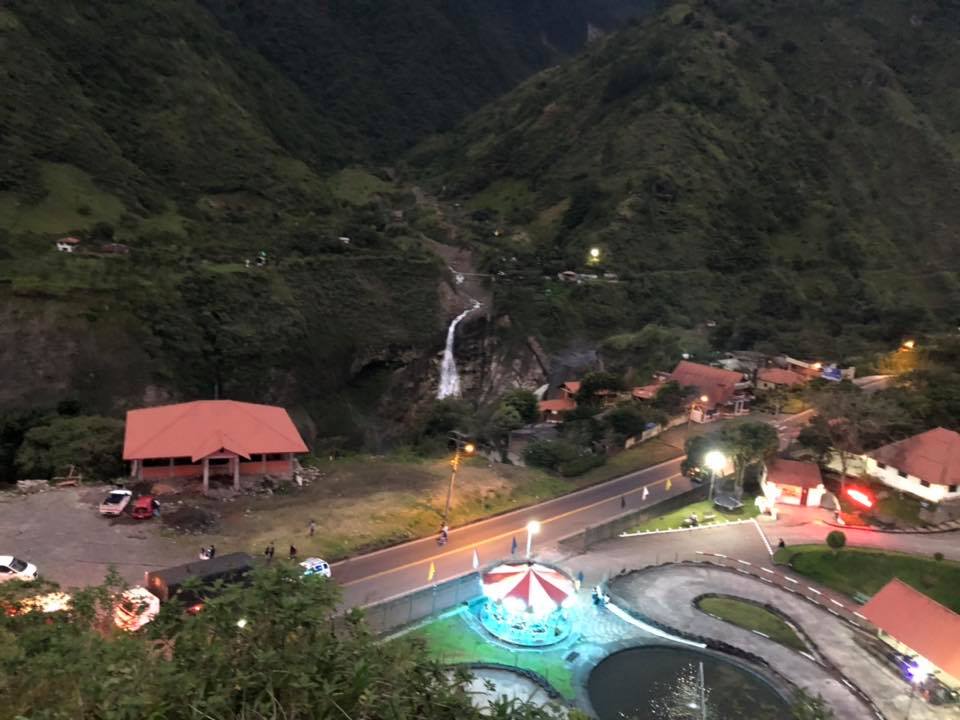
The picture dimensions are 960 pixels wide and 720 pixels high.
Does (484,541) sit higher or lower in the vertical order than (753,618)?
higher

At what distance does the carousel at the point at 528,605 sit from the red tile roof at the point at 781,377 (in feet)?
146

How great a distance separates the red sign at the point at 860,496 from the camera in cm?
4022

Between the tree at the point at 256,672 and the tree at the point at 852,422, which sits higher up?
the tree at the point at 256,672

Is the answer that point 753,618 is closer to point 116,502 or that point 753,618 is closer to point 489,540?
point 489,540

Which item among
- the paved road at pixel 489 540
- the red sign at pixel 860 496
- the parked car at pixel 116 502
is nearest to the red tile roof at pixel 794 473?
the red sign at pixel 860 496

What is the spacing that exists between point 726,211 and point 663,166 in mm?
11991

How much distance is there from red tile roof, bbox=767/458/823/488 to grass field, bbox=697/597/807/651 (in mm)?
13400

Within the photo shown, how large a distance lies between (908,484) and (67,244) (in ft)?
225

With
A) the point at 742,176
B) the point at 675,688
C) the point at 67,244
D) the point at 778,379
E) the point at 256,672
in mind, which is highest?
the point at 742,176

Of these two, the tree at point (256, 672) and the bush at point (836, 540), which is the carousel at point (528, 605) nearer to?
the bush at point (836, 540)

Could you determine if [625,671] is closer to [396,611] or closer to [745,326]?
[396,611]

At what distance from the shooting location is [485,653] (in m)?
24.9

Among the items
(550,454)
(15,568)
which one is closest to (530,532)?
(550,454)

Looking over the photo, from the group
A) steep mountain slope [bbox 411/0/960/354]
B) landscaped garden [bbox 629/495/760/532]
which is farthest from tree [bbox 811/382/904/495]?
steep mountain slope [bbox 411/0/960/354]
